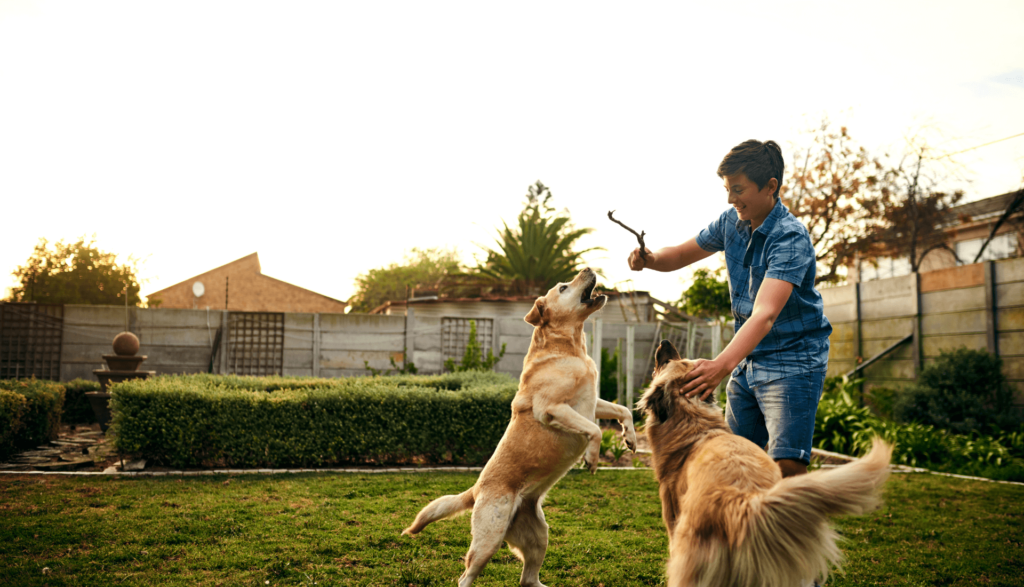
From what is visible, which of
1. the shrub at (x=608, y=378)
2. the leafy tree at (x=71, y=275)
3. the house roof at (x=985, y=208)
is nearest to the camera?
the shrub at (x=608, y=378)

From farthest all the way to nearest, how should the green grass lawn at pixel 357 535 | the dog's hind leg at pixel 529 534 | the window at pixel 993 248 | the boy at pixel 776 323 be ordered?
the window at pixel 993 248
the green grass lawn at pixel 357 535
the dog's hind leg at pixel 529 534
the boy at pixel 776 323

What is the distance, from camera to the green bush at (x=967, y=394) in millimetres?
8352

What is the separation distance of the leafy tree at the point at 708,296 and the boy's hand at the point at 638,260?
43.5 ft

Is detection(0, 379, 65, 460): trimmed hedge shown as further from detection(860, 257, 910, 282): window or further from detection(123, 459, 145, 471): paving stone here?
detection(860, 257, 910, 282): window

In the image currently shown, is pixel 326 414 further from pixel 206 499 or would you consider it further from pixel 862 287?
pixel 862 287

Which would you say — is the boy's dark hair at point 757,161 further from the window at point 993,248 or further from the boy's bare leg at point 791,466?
the window at point 993,248

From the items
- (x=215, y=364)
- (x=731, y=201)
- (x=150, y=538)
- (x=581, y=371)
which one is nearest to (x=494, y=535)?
(x=581, y=371)

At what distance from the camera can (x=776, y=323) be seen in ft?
8.50

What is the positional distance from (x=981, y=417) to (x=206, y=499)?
10.2 metres

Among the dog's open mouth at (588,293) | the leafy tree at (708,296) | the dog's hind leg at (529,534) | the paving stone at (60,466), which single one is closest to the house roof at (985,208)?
the leafy tree at (708,296)

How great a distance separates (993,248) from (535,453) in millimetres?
23671

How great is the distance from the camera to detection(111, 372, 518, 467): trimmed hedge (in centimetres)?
706

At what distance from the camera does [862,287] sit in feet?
36.6

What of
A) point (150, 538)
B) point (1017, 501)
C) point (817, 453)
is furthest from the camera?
point (817, 453)
